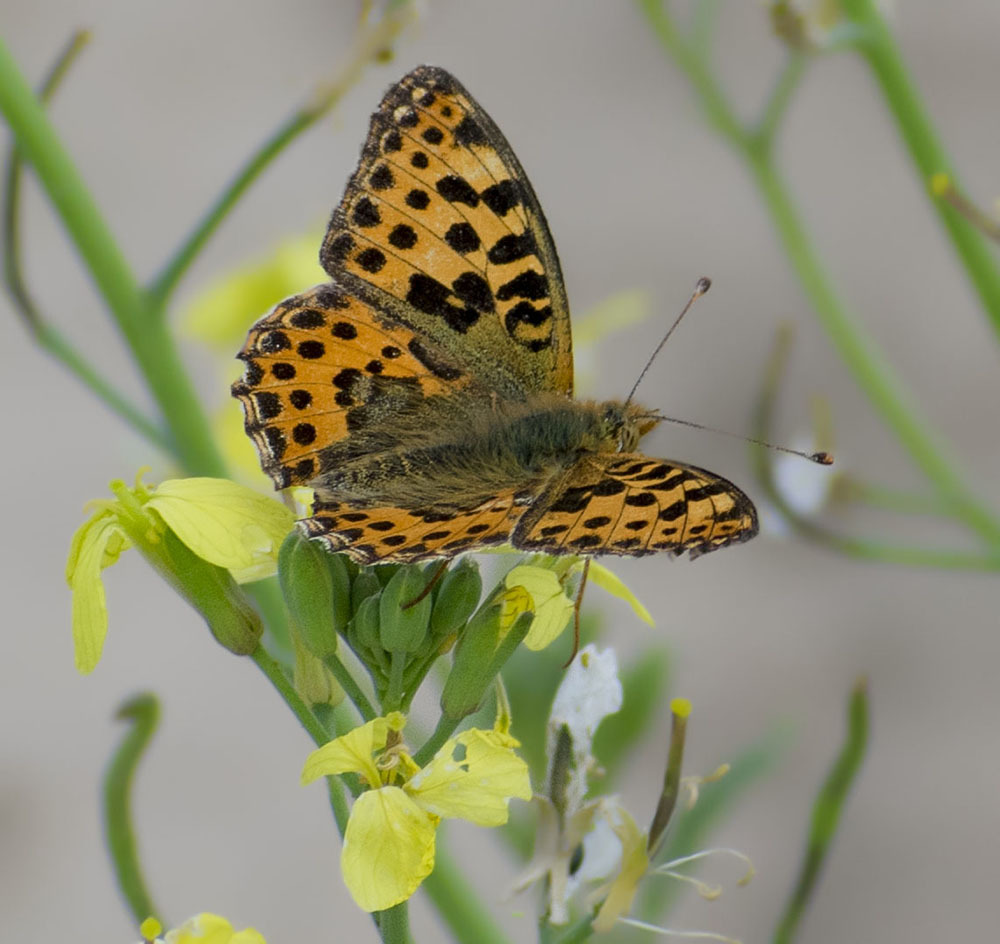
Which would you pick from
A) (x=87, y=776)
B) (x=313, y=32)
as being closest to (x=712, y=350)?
(x=313, y=32)

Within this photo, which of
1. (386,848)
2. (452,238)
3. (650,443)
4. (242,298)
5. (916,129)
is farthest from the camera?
(650,443)

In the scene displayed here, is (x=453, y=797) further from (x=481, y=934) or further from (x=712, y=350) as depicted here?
(x=712, y=350)

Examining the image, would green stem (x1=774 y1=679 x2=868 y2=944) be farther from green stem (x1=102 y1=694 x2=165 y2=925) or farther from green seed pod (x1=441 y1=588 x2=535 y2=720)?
green stem (x1=102 y1=694 x2=165 y2=925)

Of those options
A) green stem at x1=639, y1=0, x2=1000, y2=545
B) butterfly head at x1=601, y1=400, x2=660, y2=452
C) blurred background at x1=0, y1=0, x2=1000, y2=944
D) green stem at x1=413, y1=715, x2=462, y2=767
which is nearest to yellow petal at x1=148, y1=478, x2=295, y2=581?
green stem at x1=413, y1=715, x2=462, y2=767

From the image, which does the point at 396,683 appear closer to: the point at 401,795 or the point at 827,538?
the point at 401,795

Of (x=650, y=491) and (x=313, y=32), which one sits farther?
(x=313, y=32)

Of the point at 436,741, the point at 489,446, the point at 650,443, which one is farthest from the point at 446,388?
the point at 650,443
